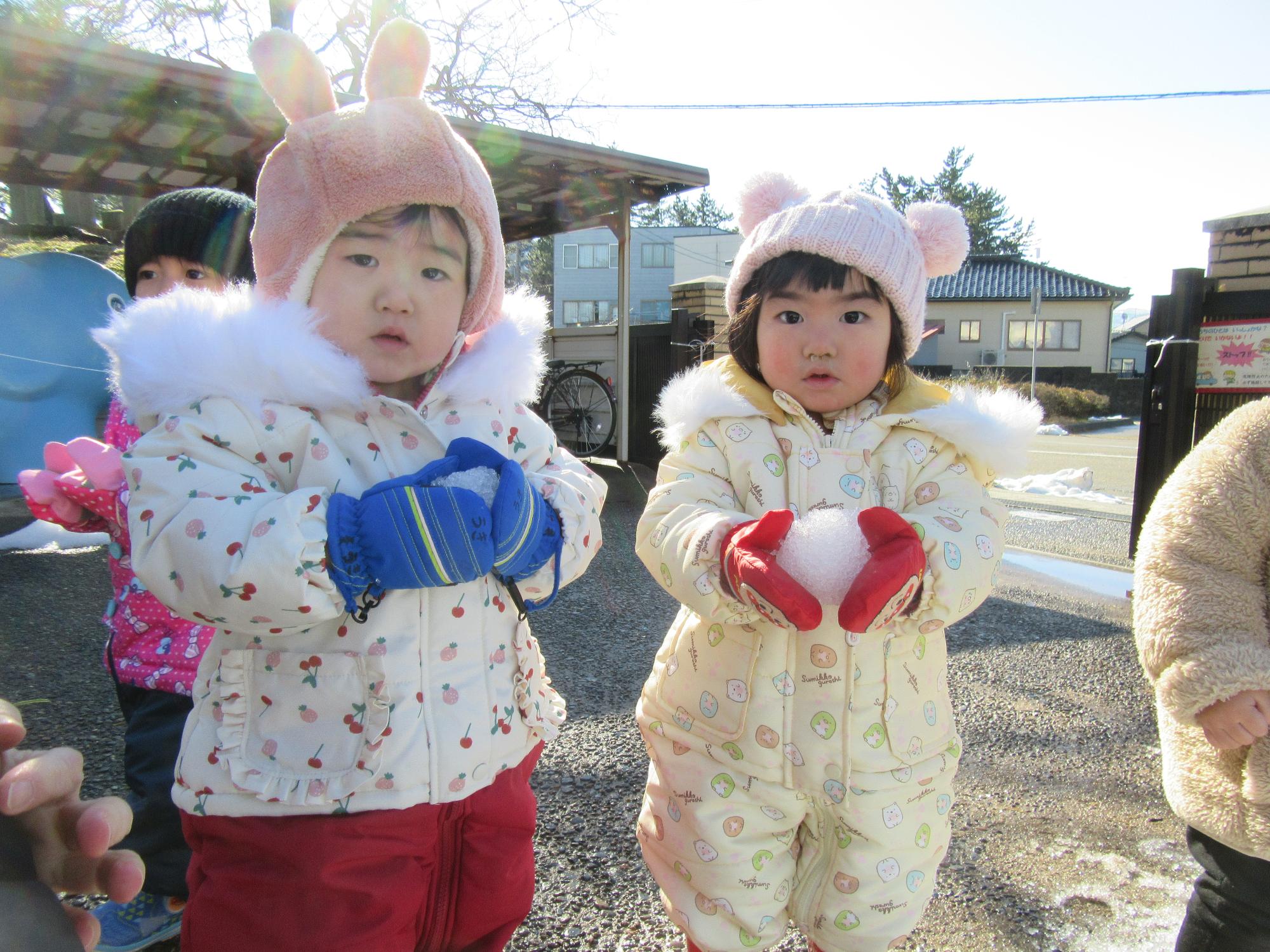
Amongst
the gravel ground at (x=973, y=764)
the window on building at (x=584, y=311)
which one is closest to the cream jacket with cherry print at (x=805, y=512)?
the gravel ground at (x=973, y=764)

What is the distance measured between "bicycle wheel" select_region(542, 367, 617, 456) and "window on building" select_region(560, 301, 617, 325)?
1337 inches

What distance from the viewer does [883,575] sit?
4.02ft

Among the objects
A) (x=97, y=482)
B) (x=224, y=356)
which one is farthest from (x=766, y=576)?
(x=97, y=482)

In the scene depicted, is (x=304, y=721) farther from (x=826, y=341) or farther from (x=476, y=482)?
(x=826, y=341)

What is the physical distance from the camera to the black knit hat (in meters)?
1.96

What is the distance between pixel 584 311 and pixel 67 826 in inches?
1729

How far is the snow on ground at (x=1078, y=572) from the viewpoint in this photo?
4.92 metres

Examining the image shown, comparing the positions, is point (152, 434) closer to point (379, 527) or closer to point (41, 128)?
point (379, 527)

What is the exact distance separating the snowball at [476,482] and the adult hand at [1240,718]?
1260 mm

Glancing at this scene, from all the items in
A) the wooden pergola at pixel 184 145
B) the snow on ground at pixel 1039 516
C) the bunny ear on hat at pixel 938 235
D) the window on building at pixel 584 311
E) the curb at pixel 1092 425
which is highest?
the window on building at pixel 584 311

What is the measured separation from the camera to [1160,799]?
8.29 ft

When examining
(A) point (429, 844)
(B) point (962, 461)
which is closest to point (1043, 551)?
(B) point (962, 461)

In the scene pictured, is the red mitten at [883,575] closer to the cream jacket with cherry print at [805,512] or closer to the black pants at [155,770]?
the cream jacket with cherry print at [805,512]

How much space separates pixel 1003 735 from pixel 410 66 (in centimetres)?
282
